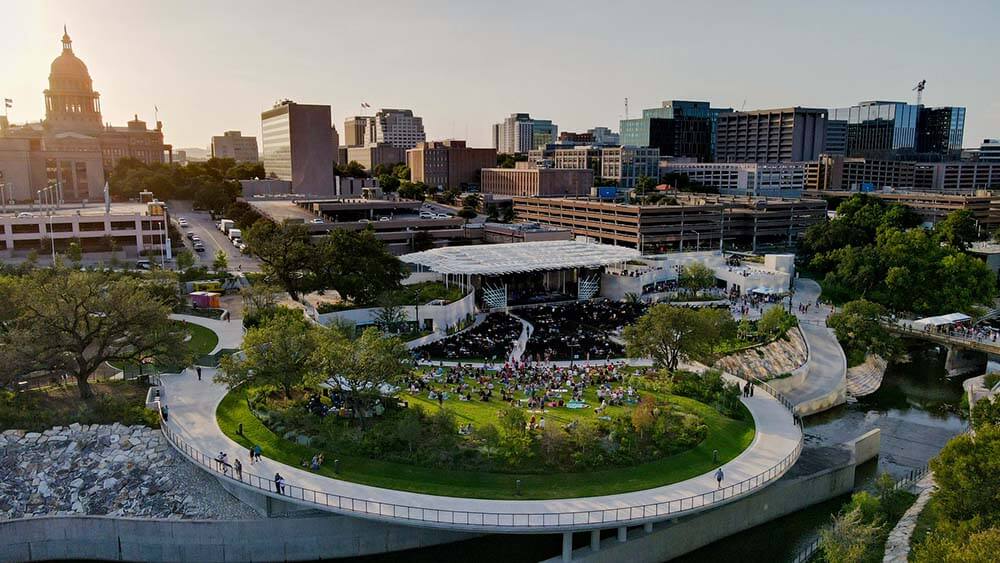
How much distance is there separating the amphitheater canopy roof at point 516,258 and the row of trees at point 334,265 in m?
6.10

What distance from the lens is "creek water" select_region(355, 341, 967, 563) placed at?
31.3 m

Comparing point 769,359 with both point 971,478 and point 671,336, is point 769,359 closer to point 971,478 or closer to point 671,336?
point 671,336

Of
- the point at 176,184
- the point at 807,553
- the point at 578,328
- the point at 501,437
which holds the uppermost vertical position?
the point at 176,184

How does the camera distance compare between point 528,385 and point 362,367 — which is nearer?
point 362,367

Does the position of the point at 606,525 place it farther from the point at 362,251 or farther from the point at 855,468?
the point at 362,251

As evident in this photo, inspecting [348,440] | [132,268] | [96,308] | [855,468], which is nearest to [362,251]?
[96,308]

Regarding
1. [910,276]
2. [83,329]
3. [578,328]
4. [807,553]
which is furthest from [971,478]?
[910,276]

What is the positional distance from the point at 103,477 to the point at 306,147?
360 ft

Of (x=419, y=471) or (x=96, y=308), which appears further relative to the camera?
(x=96, y=308)

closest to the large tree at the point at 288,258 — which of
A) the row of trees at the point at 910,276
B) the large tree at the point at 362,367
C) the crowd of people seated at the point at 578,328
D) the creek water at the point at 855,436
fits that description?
the crowd of people seated at the point at 578,328

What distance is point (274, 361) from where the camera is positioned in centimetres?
3712

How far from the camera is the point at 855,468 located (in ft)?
125

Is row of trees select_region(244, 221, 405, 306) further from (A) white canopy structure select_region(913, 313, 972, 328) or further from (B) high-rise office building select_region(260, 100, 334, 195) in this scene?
(B) high-rise office building select_region(260, 100, 334, 195)

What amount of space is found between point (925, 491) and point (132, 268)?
7256 centimetres
